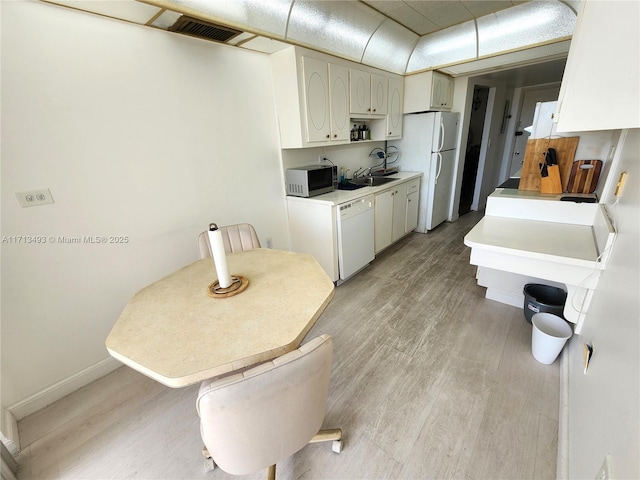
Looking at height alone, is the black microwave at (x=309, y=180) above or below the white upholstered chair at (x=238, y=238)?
above

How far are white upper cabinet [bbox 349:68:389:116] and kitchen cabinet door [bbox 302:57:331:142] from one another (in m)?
0.42

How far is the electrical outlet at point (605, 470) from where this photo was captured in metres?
0.77

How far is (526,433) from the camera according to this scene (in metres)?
1.37

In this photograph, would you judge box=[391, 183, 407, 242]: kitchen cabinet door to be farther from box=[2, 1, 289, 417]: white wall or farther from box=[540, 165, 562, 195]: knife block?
box=[2, 1, 289, 417]: white wall

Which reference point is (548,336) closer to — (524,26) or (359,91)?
(359,91)

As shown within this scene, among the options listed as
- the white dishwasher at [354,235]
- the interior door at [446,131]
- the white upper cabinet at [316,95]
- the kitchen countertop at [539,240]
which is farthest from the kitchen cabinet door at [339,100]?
the kitchen countertop at [539,240]

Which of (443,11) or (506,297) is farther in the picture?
(443,11)

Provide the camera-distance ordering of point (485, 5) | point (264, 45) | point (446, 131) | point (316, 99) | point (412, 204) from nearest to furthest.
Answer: point (264, 45), point (316, 99), point (485, 5), point (446, 131), point (412, 204)

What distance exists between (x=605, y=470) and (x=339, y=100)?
9.67 feet

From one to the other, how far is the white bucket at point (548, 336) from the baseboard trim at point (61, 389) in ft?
9.76

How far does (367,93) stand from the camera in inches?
121

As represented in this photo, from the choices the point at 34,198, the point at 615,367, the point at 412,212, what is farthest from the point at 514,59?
the point at 34,198

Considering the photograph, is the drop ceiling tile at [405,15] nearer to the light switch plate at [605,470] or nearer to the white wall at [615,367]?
the white wall at [615,367]

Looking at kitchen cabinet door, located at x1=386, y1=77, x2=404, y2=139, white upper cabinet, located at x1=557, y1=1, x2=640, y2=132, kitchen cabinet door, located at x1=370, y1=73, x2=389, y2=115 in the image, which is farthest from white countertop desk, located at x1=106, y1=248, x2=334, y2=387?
kitchen cabinet door, located at x1=386, y1=77, x2=404, y2=139
